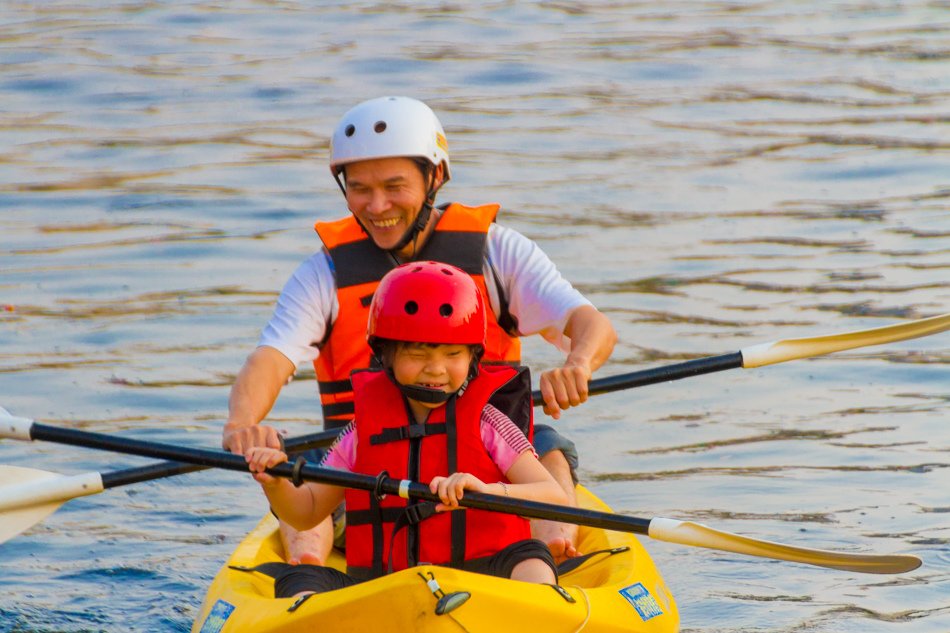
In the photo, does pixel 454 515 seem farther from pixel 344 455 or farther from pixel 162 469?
pixel 162 469

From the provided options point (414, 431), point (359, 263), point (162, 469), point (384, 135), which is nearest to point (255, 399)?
point (162, 469)

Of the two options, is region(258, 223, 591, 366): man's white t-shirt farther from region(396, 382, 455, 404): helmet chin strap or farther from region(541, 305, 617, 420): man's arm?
region(396, 382, 455, 404): helmet chin strap

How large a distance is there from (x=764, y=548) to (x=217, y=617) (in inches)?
61.7

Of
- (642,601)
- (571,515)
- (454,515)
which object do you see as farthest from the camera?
(642,601)

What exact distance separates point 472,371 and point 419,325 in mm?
286

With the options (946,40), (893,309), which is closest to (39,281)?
(893,309)

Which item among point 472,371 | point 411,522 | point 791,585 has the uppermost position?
point 472,371

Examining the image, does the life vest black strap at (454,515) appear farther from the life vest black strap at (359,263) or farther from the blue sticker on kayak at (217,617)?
the life vest black strap at (359,263)

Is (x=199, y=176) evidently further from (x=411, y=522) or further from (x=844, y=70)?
(x=411, y=522)

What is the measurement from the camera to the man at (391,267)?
5.29 meters

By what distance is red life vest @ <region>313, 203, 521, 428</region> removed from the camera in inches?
215

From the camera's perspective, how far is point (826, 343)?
19.2 feet

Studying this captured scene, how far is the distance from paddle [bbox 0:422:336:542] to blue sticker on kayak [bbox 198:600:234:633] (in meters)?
0.54

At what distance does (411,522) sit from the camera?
4.51 m
